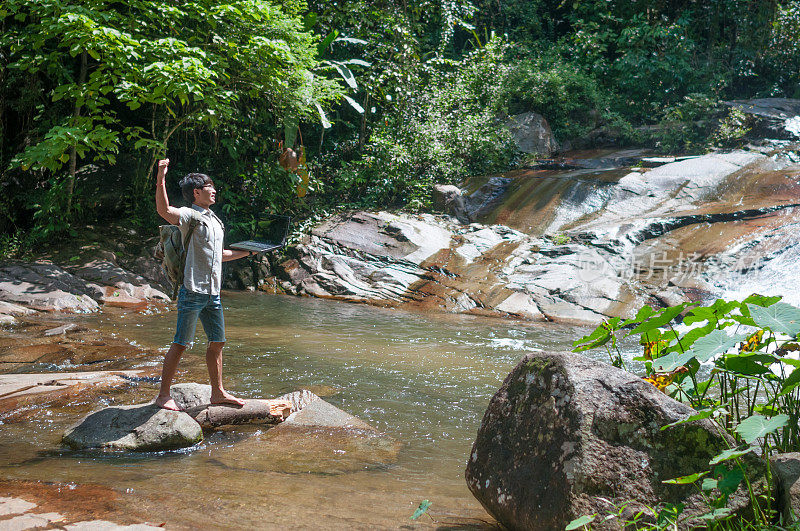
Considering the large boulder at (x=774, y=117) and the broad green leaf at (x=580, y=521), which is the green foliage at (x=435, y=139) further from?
the broad green leaf at (x=580, y=521)

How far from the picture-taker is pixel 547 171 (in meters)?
14.9

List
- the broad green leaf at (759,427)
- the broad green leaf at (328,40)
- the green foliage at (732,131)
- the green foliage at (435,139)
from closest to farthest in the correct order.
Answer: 1. the broad green leaf at (759,427)
2. the broad green leaf at (328,40)
3. the green foliage at (435,139)
4. the green foliage at (732,131)

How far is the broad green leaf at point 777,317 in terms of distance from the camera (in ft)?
7.63

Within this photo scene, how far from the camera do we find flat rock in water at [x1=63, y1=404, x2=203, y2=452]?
3723mm

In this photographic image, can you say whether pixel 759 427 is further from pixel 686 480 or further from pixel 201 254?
pixel 201 254

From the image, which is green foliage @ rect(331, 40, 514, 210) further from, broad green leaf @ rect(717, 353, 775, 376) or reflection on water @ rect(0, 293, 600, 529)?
broad green leaf @ rect(717, 353, 775, 376)

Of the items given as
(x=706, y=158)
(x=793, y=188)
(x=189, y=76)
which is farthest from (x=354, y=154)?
(x=793, y=188)

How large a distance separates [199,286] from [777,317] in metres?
3.34

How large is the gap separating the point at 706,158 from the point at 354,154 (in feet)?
27.0

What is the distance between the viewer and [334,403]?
4.96m

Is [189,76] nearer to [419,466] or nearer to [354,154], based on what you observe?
[354,154]

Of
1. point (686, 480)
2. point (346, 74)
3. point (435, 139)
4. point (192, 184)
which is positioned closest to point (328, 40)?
point (346, 74)

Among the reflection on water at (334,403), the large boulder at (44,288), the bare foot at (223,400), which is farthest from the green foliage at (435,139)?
the bare foot at (223,400)

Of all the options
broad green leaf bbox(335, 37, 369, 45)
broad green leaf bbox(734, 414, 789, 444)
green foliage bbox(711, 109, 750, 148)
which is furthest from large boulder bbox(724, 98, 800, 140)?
broad green leaf bbox(734, 414, 789, 444)
